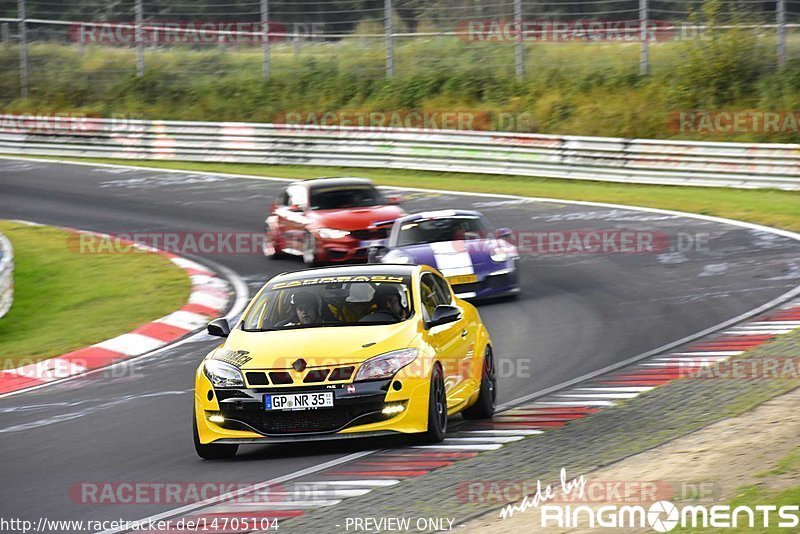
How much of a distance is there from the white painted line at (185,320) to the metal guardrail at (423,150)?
13.0 metres

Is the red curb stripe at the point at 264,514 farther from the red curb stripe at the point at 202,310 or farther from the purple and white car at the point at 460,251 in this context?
the red curb stripe at the point at 202,310

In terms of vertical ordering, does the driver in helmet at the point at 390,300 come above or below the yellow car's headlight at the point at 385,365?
above

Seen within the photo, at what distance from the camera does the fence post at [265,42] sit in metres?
33.7

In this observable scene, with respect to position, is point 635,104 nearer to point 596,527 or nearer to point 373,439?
point 373,439

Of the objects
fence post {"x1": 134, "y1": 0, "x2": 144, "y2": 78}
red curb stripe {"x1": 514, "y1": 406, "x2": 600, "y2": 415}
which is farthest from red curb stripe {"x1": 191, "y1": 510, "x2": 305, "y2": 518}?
fence post {"x1": 134, "y1": 0, "x2": 144, "y2": 78}

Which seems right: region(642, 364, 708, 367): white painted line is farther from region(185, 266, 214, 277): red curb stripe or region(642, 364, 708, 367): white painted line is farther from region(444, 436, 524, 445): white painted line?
region(185, 266, 214, 277): red curb stripe

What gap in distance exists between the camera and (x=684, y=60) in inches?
1241

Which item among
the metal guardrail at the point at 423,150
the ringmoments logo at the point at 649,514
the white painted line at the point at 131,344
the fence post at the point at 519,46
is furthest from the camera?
the fence post at the point at 519,46

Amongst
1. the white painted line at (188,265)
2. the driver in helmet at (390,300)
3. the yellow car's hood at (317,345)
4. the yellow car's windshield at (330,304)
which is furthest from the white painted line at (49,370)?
the white painted line at (188,265)

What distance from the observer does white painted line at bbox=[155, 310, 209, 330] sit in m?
16.0

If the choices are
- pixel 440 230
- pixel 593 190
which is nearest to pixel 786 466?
pixel 440 230

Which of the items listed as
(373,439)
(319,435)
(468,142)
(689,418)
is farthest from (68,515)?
(468,142)

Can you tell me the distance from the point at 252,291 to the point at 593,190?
10319 millimetres

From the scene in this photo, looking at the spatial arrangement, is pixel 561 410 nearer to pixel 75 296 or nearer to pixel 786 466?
pixel 786 466
